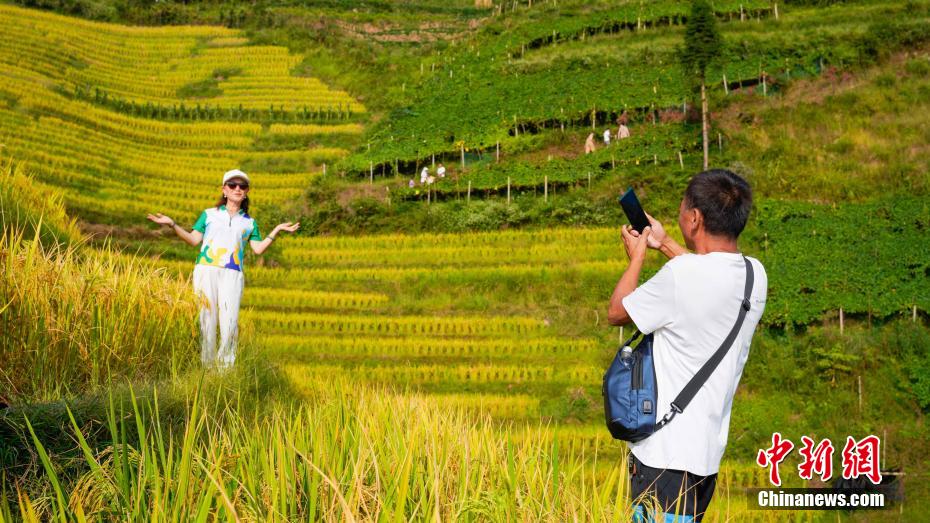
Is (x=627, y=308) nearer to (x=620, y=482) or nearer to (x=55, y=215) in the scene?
(x=620, y=482)

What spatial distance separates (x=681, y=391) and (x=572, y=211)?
16.2m

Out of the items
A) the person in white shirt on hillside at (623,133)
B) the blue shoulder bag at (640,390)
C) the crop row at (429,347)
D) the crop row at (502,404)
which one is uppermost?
the person in white shirt on hillside at (623,133)

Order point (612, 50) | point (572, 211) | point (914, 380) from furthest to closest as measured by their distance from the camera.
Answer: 1. point (612, 50)
2. point (572, 211)
3. point (914, 380)

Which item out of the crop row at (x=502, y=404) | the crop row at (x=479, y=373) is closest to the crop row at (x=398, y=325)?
the crop row at (x=479, y=373)

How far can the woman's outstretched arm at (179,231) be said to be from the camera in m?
5.84

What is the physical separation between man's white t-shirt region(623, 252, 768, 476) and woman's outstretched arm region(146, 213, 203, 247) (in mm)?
3901

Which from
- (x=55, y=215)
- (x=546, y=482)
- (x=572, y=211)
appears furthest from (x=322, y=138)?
(x=546, y=482)

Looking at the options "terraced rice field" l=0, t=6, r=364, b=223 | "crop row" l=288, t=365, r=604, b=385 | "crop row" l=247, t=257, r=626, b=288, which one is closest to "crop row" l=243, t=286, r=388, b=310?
"crop row" l=247, t=257, r=626, b=288

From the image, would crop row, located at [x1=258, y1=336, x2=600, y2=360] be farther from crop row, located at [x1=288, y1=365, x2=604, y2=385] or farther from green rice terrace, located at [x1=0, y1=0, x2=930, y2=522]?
crop row, located at [x1=288, y1=365, x2=604, y2=385]

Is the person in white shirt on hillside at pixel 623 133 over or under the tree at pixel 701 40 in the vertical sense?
under

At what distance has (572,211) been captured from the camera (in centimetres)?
1902

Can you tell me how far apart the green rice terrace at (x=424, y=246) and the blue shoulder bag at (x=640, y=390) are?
28 centimetres

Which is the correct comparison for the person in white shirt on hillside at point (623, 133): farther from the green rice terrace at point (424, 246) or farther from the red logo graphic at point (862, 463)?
the red logo graphic at point (862, 463)

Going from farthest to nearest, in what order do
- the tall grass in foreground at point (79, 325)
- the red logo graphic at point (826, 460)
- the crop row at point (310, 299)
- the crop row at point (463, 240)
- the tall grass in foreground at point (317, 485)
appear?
1. the crop row at point (463, 240)
2. the crop row at point (310, 299)
3. the red logo graphic at point (826, 460)
4. the tall grass in foreground at point (79, 325)
5. the tall grass in foreground at point (317, 485)
